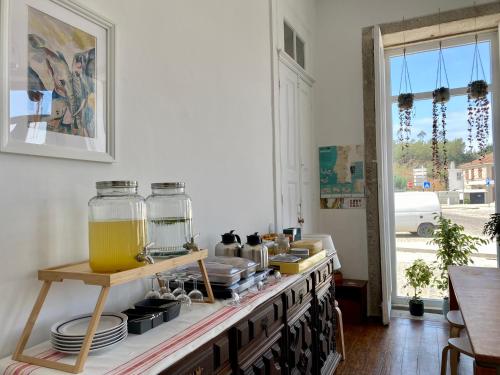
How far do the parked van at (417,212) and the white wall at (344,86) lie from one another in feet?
1.95

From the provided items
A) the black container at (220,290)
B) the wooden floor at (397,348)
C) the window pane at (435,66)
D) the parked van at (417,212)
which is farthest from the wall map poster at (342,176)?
the black container at (220,290)

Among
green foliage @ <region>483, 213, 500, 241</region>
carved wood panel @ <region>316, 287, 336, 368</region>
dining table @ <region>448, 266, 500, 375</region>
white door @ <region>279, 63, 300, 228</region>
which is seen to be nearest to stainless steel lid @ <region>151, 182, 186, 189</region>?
dining table @ <region>448, 266, 500, 375</region>

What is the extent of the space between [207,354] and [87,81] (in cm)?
112

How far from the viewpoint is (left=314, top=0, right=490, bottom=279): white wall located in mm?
4559

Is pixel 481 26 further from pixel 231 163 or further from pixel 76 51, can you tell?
pixel 76 51

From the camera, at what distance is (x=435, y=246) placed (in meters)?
4.61

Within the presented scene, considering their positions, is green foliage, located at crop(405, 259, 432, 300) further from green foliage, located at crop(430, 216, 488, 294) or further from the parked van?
the parked van

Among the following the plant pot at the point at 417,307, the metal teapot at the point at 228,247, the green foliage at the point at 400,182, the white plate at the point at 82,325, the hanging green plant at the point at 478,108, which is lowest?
the plant pot at the point at 417,307

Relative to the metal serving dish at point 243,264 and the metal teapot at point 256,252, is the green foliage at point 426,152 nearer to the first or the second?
the metal teapot at point 256,252

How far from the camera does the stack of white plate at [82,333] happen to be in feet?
3.75

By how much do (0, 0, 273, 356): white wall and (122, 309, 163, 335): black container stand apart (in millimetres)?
223

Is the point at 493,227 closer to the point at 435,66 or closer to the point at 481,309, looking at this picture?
the point at 435,66

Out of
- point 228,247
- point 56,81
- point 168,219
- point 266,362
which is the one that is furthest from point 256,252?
point 56,81

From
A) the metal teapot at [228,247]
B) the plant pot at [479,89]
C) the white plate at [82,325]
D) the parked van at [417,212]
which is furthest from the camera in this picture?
the parked van at [417,212]
